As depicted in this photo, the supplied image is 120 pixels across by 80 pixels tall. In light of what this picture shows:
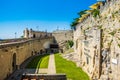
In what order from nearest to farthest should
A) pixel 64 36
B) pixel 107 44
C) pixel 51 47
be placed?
pixel 107 44
pixel 51 47
pixel 64 36

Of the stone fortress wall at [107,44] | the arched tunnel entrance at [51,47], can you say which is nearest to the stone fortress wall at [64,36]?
the arched tunnel entrance at [51,47]

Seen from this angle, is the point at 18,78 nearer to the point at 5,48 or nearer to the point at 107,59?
the point at 5,48

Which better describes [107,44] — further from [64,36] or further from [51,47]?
[64,36]

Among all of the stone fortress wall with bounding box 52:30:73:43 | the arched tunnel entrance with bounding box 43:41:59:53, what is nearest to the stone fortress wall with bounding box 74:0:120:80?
the arched tunnel entrance with bounding box 43:41:59:53

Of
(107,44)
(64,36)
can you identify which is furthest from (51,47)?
(107,44)

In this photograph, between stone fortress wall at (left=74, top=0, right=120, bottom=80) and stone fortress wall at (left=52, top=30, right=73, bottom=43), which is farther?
stone fortress wall at (left=52, top=30, right=73, bottom=43)

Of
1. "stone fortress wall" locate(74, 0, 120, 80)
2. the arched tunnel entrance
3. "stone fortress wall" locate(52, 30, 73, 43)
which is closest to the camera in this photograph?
"stone fortress wall" locate(74, 0, 120, 80)

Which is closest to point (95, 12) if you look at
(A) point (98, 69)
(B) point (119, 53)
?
(A) point (98, 69)

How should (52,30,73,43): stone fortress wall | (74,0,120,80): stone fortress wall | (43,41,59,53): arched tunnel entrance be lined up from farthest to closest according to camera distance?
(52,30,73,43): stone fortress wall → (43,41,59,53): arched tunnel entrance → (74,0,120,80): stone fortress wall

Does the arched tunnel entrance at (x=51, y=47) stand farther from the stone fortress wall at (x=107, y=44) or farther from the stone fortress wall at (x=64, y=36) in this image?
the stone fortress wall at (x=107, y=44)

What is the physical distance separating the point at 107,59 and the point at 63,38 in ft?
191

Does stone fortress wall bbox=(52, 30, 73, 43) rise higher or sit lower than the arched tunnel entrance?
higher

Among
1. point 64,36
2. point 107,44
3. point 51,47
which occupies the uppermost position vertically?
point 64,36

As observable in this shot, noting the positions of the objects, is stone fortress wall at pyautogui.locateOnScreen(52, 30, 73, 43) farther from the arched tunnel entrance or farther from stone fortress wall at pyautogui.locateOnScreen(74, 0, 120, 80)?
stone fortress wall at pyautogui.locateOnScreen(74, 0, 120, 80)
